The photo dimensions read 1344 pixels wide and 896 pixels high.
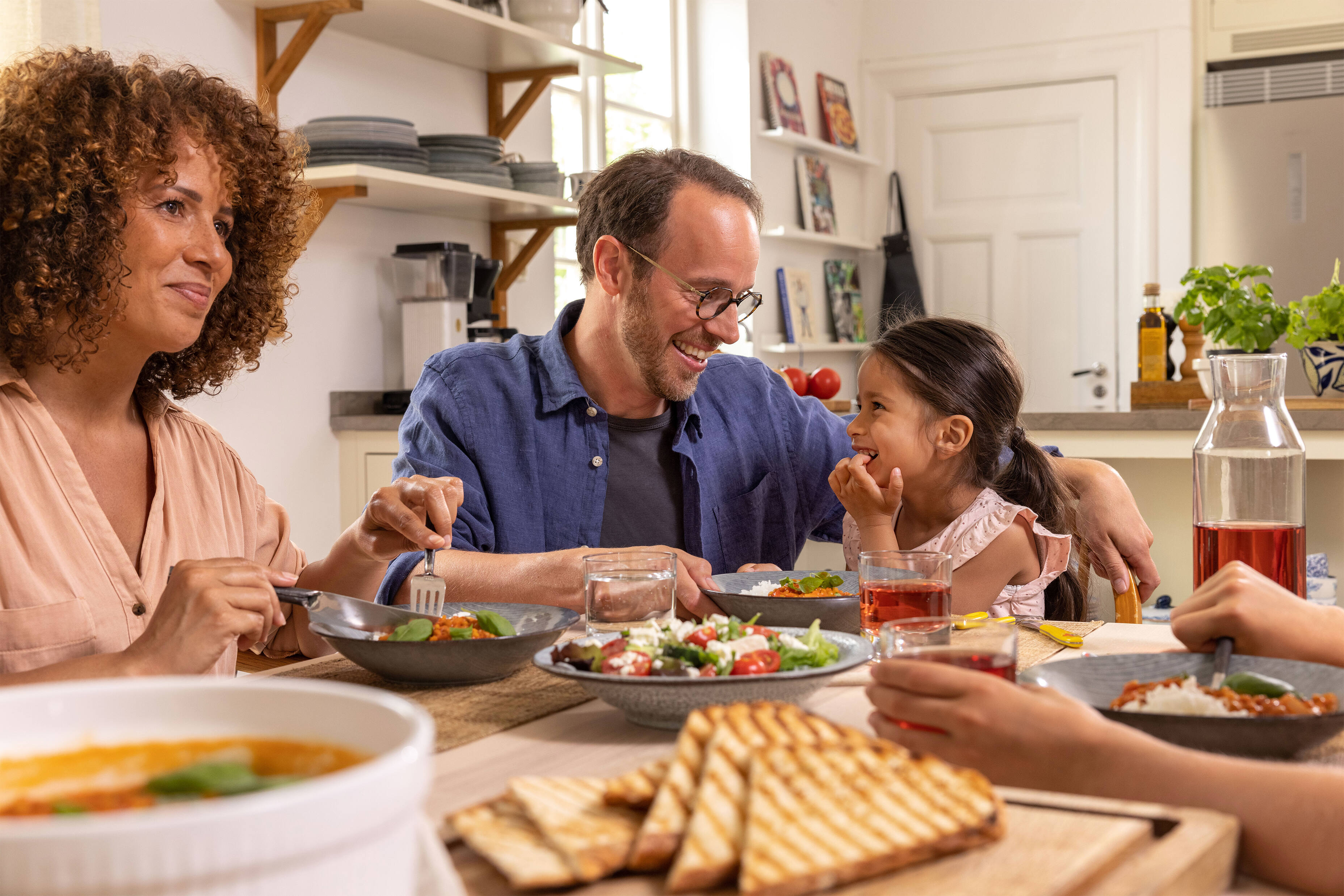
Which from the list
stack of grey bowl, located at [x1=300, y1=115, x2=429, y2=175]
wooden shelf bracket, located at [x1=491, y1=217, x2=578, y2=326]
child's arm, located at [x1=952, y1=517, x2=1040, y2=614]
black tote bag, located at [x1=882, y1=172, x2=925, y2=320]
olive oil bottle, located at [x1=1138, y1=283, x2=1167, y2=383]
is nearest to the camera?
child's arm, located at [x1=952, y1=517, x2=1040, y2=614]

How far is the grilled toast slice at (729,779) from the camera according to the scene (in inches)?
22.4

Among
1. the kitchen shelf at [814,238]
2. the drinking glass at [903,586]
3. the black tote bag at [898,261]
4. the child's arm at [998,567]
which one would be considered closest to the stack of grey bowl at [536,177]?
the kitchen shelf at [814,238]

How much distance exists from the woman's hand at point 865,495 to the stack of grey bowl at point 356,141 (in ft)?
5.40

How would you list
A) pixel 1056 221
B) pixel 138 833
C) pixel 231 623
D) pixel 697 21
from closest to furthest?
pixel 138 833, pixel 231 623, pixel 697 21, pixel 1056 221

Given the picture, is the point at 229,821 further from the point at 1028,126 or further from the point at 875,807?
the point at 1028,126

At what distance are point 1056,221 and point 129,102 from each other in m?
5.41

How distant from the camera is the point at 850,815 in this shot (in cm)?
60

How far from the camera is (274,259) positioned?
1.75 m

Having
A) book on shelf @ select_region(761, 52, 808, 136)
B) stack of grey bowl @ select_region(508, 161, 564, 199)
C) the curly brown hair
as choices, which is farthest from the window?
the curly brown hair

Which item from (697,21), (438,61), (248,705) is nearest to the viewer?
(248,705)

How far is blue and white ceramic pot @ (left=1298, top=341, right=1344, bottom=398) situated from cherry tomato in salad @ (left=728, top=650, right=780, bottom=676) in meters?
2.43

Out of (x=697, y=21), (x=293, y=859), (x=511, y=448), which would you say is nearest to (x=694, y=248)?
(x=511, y=448)

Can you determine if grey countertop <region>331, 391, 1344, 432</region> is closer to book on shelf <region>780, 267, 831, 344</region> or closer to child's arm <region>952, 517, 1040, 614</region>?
child's arm <region>952, 517, 1040, 614</region>

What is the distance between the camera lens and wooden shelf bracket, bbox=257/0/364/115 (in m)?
2.93
